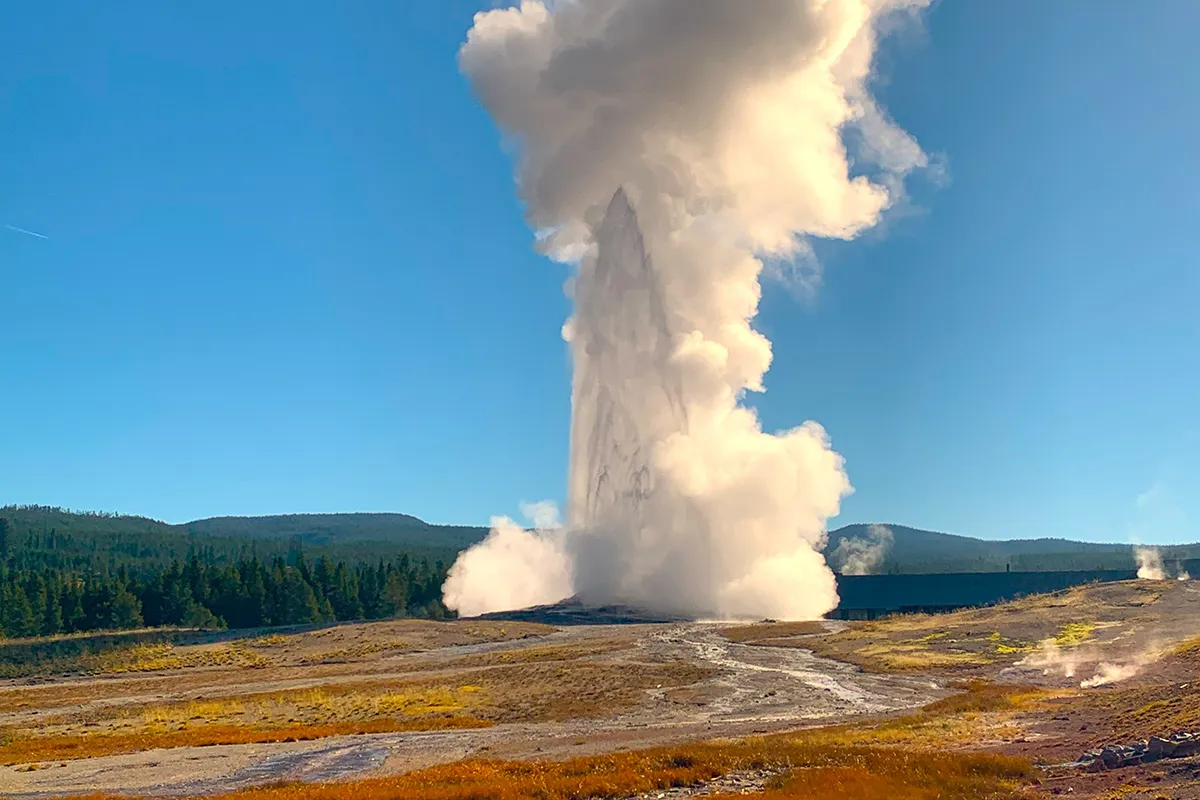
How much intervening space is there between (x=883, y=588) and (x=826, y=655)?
267ft

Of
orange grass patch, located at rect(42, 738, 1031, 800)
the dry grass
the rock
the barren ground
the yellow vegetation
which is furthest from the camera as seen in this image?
the yellow vegetation

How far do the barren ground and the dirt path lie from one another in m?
0.24

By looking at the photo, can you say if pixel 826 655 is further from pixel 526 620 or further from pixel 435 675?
pixel 526 620

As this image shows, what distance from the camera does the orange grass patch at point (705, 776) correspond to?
27.2m

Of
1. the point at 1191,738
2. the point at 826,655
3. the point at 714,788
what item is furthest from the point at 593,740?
the point at 826,655

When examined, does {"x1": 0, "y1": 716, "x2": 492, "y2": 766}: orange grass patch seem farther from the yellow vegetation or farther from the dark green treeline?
the dark green treeline

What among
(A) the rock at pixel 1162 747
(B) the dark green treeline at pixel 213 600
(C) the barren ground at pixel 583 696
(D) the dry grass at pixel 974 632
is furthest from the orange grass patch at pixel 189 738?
(B) the dark green treeline at pixel 213 600

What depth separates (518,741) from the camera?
44.4 meters

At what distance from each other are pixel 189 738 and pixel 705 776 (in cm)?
3184

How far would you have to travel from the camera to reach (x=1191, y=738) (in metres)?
28.6

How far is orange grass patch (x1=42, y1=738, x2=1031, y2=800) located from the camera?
27.2m

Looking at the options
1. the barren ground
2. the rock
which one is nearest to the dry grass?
the barren ground

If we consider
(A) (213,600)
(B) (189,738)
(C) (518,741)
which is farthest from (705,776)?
(A) (213,600)

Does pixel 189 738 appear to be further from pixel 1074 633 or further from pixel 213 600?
pixel 213 600
